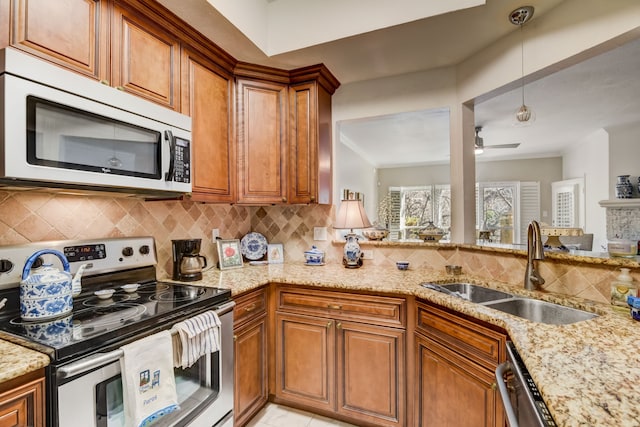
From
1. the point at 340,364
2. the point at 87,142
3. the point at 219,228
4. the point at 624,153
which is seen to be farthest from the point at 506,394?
the point at 624,153

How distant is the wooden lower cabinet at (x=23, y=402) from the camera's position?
0.80m

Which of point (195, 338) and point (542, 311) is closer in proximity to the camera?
point (195, 338)

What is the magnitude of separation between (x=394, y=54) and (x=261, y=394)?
2.35 meters

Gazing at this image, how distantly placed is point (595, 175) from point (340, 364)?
542 cm

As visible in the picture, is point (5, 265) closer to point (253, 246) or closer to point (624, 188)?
point (253, 246)

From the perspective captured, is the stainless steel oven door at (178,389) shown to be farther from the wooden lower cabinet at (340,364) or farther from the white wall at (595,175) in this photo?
the white wall at (595,175)

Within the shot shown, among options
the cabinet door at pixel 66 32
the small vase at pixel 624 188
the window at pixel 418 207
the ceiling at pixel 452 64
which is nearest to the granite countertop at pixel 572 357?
the cabinet door at pixel 66 32

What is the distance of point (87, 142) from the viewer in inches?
47.4

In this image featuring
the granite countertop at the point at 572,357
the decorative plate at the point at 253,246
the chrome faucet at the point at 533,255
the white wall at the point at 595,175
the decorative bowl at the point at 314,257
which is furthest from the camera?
the white wall at the point at 595,175

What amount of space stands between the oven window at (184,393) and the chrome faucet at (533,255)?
1.66m

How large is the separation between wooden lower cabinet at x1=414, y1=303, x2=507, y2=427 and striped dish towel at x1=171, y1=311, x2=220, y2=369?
1055 mm

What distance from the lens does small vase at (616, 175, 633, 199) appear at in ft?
13.3

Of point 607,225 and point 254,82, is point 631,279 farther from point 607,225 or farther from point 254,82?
point 607,225

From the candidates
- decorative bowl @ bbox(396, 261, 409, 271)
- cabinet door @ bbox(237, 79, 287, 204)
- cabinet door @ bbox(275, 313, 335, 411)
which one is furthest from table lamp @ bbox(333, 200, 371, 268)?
cabinet door @ bbox(275, 313, 335, 411)
